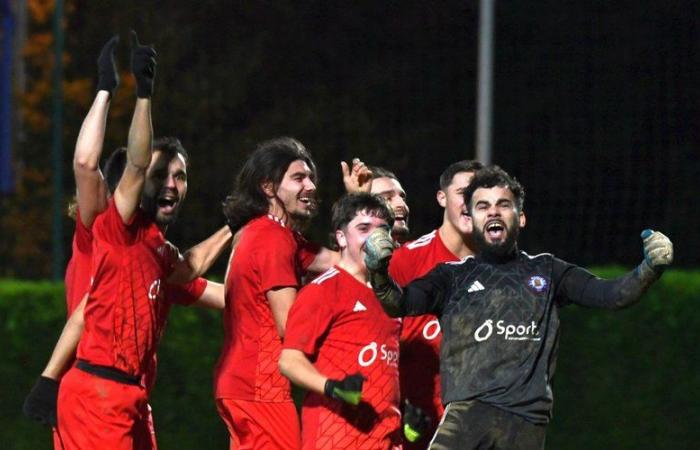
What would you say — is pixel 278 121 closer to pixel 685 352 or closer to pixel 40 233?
pixel 40 233

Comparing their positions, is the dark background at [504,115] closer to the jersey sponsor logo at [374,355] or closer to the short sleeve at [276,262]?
the short sleeve at [276,262]

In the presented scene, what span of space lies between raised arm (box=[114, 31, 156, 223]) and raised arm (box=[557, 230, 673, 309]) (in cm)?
169

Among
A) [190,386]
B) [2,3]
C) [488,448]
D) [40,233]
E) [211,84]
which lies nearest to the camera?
[488,448]

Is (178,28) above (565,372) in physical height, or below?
above

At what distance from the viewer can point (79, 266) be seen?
6594mm

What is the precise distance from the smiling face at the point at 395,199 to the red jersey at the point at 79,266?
146 cm

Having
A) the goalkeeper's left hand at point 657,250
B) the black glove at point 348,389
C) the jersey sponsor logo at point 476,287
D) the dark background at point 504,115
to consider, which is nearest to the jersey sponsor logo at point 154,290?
the black glove at point 348,389

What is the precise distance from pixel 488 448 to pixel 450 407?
21 centimetres

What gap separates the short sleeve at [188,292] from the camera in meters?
7.15

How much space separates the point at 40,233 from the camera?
11469 millimetres

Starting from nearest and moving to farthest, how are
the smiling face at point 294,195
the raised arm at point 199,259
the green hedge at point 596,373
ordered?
the smiling face at point 294,195
the raised arm at point 199,259
the green hedge at point 596,373

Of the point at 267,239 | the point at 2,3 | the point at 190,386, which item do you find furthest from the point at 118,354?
the point at 2,3

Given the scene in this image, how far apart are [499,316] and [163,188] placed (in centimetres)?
147

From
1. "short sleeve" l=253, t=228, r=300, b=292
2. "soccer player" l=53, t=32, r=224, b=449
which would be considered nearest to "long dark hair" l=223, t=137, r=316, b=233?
"short sleeve" l=253, t=228, r=300, b=292
